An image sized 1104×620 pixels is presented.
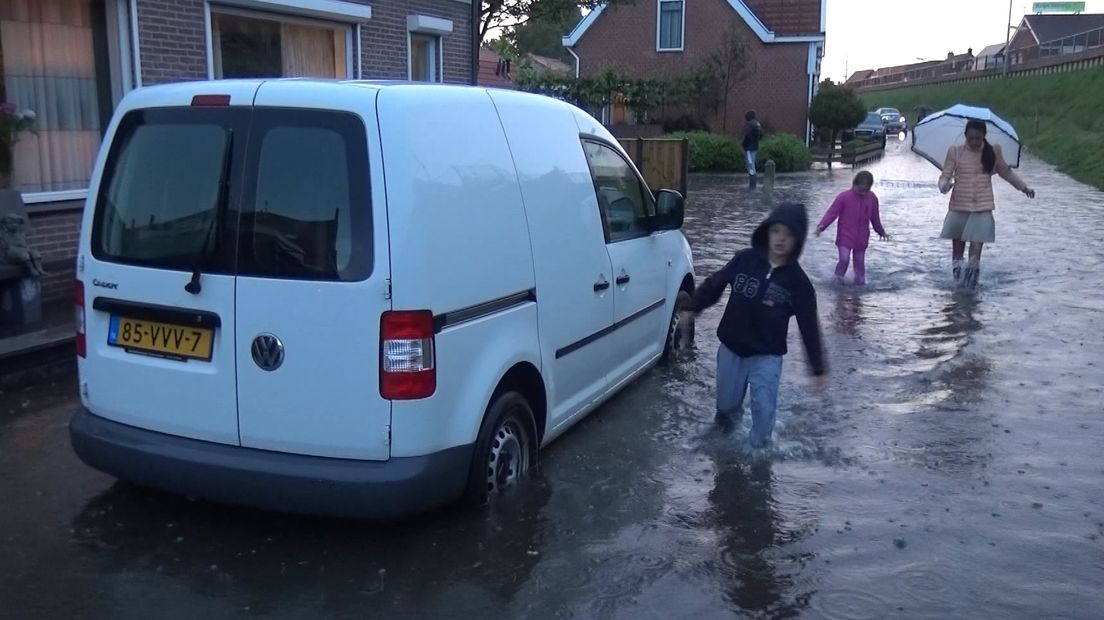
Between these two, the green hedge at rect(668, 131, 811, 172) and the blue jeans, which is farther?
the green hedge at rect(668, 131, 811, 172)

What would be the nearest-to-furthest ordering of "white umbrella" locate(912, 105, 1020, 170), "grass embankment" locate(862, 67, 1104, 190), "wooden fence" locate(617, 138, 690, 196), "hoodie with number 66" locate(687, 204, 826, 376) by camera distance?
"hoodie with number 66" locate(687, 204, 826, 376)
"white umbrella" locate(912, 105, 1020, 170)
"wooden fence" locate(617, 138, 690, 196)
"grass embankment" locate(862, 67, 1104, 190)

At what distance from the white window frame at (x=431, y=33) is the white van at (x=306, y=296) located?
8.85 m

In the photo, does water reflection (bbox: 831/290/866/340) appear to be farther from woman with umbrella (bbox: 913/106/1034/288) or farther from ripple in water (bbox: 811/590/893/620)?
ripple in water (bbox: 811/590/893/620)

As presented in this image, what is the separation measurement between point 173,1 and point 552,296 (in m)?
6.44

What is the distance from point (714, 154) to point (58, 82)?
2383 centimetres

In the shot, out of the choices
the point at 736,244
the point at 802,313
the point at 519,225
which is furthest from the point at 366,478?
the point at 736,244

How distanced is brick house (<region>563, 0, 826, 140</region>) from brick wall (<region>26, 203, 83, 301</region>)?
2761 centimetres

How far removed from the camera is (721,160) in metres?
31.4

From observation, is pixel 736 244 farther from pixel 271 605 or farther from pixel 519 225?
pixel 271 605

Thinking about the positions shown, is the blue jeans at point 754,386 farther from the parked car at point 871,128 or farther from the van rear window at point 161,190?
the parked car at point 871,128

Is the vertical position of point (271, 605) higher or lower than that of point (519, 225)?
lower

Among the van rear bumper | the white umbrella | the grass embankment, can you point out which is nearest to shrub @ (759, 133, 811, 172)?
the grass embankment

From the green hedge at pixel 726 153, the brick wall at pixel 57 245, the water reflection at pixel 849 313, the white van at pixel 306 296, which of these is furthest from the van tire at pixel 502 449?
the green hedge at pixel 726 153

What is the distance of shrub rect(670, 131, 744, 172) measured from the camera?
3123 centimetres
